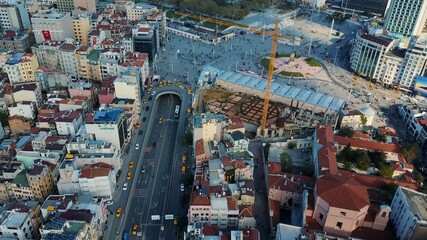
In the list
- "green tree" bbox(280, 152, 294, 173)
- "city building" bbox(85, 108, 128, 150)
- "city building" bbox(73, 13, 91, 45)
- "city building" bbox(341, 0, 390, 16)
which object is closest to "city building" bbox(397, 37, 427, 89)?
"green tree" bbox(280, 152, 294, 173)

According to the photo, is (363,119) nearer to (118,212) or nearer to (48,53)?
(118,212)

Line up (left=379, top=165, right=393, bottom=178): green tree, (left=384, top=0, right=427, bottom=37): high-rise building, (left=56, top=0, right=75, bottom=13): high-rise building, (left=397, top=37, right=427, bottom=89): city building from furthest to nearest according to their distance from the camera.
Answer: (left=56, top=0, right=75, bottom=13): high-rise building → (left=384, top=0, right=427, bottom=37): high-rise building → (left=397, top=37, right=427, bottom=89): city building → (left=379, top=165, right=393, bottom=178): green tree

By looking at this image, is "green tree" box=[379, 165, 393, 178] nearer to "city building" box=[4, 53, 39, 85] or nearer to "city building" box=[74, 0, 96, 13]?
"city building" box=[4, 53, 39, 85]

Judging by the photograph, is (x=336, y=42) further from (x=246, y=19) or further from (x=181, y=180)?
(x=181, y=180)

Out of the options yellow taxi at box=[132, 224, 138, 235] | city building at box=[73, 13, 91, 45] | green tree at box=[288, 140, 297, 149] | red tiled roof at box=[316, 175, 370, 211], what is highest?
city building at box=[73, 13, 91, 45]

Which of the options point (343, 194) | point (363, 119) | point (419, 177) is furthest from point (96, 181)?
point (363, 119)

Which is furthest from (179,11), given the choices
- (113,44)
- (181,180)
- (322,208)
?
(322,208)
